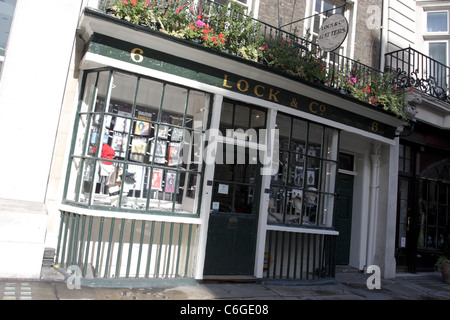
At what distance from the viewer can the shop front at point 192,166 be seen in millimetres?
4898

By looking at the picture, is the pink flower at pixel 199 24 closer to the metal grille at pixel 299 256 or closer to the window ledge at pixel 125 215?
the window ledge at pixel 125 215

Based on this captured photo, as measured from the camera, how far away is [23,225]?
14.1 ft

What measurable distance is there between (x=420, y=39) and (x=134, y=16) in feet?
28.9

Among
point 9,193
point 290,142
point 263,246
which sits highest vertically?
point 290,142

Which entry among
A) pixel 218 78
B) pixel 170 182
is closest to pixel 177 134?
pixel 170 182

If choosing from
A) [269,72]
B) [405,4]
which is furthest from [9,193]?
[405,4]

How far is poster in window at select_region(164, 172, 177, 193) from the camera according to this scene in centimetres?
539

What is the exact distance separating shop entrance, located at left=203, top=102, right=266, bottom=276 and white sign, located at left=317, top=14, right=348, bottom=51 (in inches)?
80.5

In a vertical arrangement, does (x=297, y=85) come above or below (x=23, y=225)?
above

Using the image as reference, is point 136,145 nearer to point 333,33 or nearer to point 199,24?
point 199,24

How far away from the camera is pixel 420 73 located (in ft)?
30.7

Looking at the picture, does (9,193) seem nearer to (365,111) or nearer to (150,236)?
(150,236)

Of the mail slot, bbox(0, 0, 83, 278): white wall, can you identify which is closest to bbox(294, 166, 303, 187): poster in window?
the mail slot
